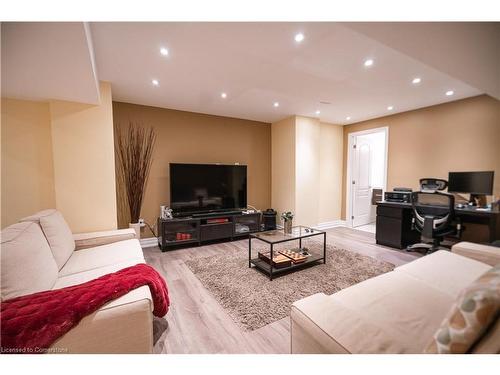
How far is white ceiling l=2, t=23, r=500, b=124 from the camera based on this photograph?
1701 millimetres

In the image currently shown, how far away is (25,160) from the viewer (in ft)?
8.45

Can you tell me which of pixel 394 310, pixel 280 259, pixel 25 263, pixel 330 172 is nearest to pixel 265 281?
pixel 280 259

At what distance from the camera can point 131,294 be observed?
121 cm

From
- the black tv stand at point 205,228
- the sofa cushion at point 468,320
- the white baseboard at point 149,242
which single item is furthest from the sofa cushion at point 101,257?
the sofa cushion at point 468,320

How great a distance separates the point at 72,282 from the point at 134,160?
2152 mm

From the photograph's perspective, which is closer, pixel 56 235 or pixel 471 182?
pixel 56 235

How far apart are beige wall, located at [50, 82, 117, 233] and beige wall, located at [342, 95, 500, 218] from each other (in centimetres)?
478

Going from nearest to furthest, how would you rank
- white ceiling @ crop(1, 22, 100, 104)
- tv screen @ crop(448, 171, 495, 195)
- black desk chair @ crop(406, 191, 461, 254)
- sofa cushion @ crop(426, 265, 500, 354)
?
sofa cushion @ crop(426, 265, 500, 354) → white ceiling @ crop(1, 22, 100, 104) → black desk chair @ crop(406, 191, 461, 254) → tv screen @ crop(448, 171, 495, 195)

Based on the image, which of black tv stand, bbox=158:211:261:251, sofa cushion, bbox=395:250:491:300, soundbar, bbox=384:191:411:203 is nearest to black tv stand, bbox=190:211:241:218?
black tv stand, bbox=158:211:261:251

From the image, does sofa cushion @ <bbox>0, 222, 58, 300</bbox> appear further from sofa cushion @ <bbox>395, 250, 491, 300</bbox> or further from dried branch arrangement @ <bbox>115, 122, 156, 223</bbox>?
sofa cushion @ <bbox>395, 250, 491, 300</bbox>

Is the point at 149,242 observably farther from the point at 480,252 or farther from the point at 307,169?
the point at 480,252

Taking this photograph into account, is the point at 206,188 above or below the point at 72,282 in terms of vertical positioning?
above
